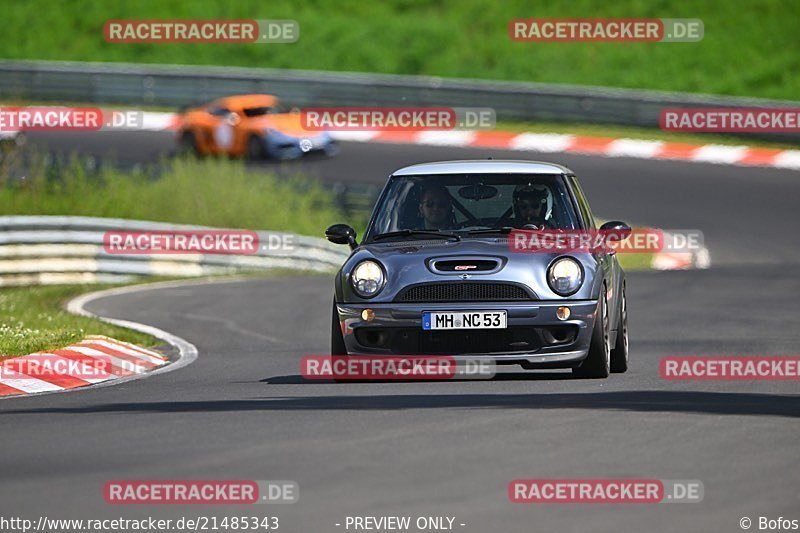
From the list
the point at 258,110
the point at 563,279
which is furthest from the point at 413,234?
the point at 258,110

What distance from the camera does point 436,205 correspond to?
1133 cm

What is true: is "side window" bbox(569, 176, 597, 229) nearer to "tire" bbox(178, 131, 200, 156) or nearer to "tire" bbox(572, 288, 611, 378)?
"tire" bbox(572, 288, 611, 378)

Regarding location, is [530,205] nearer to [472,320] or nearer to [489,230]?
[489,230]

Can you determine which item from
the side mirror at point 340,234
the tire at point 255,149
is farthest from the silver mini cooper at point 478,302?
the tire at point 255,149

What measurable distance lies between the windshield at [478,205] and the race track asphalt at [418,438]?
1.04m

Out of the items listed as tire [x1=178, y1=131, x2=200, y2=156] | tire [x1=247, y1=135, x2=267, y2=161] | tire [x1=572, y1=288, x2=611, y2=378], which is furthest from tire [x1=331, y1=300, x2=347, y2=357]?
tire [x1=178, y1=131, x2=200, y2=156]

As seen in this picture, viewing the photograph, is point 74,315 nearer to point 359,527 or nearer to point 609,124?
point 359,527

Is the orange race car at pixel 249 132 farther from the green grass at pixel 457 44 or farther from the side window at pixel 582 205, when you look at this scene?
the side window at pixel 582 205

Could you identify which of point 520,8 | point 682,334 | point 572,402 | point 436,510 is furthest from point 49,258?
point 520,8

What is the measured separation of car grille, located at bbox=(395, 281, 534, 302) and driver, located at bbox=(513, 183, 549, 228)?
0.93 m

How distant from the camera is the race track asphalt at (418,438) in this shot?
6535 millimetres

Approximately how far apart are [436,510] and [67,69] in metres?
30.7

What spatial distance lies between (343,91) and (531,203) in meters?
22.5

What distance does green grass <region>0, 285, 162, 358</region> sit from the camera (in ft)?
42.5
